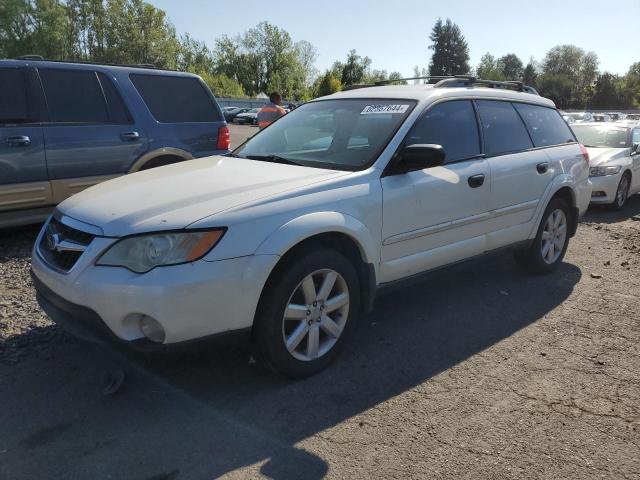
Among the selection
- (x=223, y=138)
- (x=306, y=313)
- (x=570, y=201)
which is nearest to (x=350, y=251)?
(x=306, y=313)

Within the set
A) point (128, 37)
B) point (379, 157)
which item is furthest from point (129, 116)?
point (128, 37)

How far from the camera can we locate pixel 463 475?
8.18ft

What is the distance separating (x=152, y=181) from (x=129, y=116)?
2851 mm

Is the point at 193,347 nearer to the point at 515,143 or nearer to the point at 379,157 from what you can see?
the point at 379,157

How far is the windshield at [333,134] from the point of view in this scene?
3.74 metres

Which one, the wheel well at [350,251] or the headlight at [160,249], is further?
the wheel well at [350,251]

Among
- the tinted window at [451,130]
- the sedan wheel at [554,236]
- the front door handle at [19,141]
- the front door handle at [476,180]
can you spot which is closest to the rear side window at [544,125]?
the sedan wheel at [554,236]

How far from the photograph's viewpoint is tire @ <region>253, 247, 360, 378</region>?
2.98 metres

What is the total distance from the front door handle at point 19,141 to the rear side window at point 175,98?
4.56ft

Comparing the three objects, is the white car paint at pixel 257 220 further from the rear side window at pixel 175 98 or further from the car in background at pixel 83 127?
the rear side window at pixel 175 98

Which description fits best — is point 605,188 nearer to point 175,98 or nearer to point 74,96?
point 175,98

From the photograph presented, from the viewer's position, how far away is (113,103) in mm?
5984

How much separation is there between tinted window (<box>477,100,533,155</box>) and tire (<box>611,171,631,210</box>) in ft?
16.9

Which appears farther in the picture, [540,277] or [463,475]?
[540,277]
